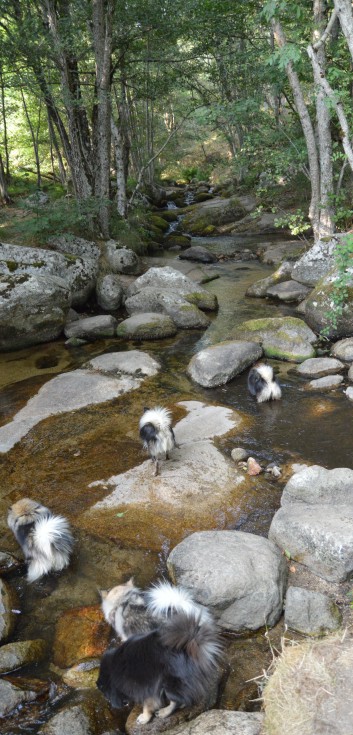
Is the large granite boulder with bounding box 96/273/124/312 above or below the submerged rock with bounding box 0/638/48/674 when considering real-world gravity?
above

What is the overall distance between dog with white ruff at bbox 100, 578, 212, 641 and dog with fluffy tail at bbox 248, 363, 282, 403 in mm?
4427

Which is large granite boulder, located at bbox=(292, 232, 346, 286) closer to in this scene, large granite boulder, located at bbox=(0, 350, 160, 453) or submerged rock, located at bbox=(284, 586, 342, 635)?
large granite boulder, located at bbox=(0, 350, 160, 453)

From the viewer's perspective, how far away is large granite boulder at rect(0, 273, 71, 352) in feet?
34.1

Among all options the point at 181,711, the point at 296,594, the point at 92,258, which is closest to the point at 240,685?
the point at 181,711

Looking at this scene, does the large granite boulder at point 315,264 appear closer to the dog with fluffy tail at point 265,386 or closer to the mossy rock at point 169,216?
the dog with fluffy tail at point 265,386

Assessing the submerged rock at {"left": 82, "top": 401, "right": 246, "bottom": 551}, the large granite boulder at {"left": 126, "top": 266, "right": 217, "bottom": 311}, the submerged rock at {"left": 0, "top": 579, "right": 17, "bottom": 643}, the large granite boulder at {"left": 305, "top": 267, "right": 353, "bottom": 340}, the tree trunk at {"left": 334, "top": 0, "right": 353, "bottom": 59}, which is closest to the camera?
the submerged rock at {"left": 0, "top": 579, "right": 17, "bottom": 643}

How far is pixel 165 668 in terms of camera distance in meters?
3.21

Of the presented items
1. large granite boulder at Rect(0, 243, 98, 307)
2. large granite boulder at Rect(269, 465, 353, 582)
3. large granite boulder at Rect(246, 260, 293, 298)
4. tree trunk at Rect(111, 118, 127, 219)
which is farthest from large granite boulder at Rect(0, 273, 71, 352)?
tree trunk at Rect(111, 118, 127, 219)

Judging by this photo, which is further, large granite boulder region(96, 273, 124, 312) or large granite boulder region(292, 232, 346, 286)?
large granite boulder region(292, 232, 346, 286)

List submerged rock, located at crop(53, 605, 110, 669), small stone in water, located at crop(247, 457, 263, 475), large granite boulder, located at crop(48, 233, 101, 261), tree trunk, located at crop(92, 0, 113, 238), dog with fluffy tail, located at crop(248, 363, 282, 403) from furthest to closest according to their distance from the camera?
large granite boulder, located at crop(48, 233, 101, 261) < tree trunk, located at crop(92, 0, 113, 238) < dog with fluffy tail, located at crop(248, 363, 282, 403) < small stone in water, located at crop(247, 457, 263, 475) < submerged rock, located at crop(53, 605, 110, 669)

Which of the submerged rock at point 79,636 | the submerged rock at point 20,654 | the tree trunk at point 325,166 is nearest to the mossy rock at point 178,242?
Result: the tree trunk at point 325,166

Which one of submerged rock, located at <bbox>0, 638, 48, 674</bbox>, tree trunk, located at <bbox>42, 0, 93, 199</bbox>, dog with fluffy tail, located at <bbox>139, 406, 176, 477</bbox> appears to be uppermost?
tree trunk, located at <bbox>42, 0, 93, 199</bbox>

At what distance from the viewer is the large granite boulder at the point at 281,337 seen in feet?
31.8

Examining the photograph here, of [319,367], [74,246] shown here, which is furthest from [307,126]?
[319,367]
